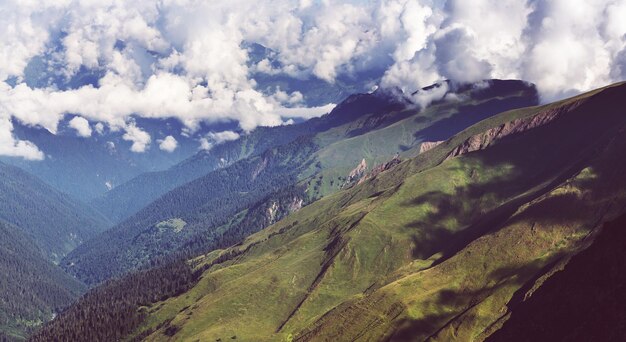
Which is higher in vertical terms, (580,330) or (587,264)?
(587,264)

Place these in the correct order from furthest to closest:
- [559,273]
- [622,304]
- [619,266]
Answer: [559,273], [619,266], [622,304]

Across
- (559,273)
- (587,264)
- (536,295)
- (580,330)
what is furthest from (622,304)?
(536,295)

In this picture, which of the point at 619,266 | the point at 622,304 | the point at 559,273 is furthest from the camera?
the point at 559,273

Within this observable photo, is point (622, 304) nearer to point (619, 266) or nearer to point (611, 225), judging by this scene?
point (619, 266)

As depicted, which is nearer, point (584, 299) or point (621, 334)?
→ point (621, 334)

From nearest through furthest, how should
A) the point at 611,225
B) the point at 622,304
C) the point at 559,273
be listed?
1. the point at 622,304
2. the point at 611,225
3. the point at 559,273

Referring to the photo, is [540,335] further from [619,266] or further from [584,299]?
[619,266]

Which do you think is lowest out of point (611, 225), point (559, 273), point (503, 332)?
point (503, 332)

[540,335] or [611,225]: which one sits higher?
[611,225]

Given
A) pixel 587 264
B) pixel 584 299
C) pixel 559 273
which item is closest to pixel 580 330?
pixel 584 299
